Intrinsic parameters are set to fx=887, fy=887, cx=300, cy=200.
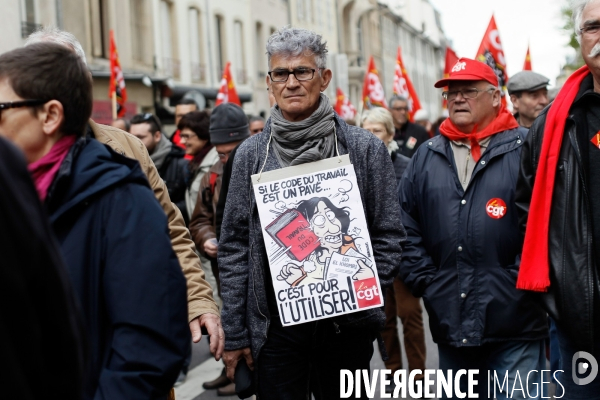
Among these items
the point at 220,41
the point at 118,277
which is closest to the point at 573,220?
the point at 118,277

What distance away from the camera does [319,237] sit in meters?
3.68

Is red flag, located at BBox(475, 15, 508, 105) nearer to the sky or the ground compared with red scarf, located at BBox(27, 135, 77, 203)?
nearer to the sky

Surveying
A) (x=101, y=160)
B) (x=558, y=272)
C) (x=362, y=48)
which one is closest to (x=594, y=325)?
(x=558, y=272)

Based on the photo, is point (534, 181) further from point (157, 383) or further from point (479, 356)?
point (157, 383)

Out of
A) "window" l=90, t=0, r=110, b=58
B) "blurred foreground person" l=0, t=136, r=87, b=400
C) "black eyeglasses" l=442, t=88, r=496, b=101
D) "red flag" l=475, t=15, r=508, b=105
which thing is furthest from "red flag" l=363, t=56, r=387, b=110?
"blurred foreground person" l=0, t=136, r=87, b=400

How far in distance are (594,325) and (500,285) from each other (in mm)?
801

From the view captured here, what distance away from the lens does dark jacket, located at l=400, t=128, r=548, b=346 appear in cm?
427

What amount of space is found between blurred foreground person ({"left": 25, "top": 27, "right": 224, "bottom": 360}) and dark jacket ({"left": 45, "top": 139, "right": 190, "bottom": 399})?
2.56 feet

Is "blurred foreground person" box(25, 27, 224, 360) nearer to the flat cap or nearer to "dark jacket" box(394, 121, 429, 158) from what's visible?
the flat cap

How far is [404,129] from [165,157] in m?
3.44

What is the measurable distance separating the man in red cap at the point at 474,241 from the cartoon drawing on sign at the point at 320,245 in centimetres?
88

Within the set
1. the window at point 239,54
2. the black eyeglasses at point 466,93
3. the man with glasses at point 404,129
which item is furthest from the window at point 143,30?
the black eyeglasses at point 466,93

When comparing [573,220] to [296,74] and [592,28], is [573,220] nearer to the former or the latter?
[592,28]

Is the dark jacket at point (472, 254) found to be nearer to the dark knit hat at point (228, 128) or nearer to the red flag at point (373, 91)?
the dark knit hat at point (228, 128)
